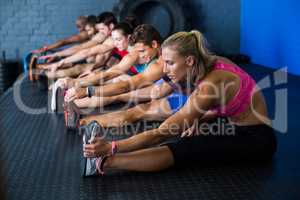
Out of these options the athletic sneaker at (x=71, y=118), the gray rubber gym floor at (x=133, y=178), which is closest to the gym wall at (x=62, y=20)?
the athletic sneaker at (x=71, y=118)

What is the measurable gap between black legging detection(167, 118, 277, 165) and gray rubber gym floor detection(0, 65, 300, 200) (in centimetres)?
10

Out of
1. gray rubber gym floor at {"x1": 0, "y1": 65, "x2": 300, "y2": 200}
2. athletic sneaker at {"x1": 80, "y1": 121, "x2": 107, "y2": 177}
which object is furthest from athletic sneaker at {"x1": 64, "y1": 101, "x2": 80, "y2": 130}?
athletic sneaker at {"x1": 80, "y1": 121, "x2": 107, "y2": 177}

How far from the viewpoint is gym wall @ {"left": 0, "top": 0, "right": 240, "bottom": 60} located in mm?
7570

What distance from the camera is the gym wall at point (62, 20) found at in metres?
7.57

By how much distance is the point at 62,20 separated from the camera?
764 centimetres

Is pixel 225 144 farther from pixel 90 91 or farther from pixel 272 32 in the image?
pixel 272 32

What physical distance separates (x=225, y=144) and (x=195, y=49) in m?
0.60

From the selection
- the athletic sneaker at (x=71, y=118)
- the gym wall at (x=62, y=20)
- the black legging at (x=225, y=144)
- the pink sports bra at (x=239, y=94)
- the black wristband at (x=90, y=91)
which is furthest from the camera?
the gym wall at (x=62, y=20)

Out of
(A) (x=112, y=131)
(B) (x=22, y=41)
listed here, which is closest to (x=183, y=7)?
(B) (x=22, y=41)

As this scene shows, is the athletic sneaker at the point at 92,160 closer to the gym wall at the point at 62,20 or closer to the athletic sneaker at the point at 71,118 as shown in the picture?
the athletic sneaker at the point at 71,118

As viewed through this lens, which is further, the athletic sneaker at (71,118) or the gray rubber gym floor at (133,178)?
the athletic sneaker at (71,118)

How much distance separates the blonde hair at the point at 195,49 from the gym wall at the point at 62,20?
5.51m

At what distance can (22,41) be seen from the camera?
7.72 metres

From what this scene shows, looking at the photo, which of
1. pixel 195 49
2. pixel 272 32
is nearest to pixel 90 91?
pixel 195 49
